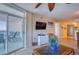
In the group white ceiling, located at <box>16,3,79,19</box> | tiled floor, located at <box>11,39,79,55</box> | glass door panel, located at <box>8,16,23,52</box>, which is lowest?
tiled floor, located at <box>11,39,79,55</box>

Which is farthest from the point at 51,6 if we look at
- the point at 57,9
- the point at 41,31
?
the point at 41,31

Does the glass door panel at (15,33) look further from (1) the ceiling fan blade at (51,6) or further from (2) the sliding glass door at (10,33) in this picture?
(1) the ceiling fan blade at (51,6)

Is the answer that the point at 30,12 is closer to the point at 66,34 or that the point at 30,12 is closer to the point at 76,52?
the point at 66,34

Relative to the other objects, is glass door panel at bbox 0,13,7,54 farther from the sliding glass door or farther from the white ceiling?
the white ceiling

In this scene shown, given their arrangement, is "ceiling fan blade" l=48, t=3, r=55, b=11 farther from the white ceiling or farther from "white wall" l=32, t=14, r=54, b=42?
"white wall" l=32, t=14, r=54, b=42

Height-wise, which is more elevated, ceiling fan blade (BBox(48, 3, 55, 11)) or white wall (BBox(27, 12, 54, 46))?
ceiling fan blade (BBox(48, 3, 55, 11))

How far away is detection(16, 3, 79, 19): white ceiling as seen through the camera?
4.14ft

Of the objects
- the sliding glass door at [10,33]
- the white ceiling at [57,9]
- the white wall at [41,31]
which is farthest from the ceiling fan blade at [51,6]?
the sliding glass door at [10,33]

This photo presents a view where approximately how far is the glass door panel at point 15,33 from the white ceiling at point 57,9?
20 centimetres

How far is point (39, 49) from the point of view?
1358 mm

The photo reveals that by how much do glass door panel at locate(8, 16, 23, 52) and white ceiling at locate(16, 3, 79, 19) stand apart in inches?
8.0

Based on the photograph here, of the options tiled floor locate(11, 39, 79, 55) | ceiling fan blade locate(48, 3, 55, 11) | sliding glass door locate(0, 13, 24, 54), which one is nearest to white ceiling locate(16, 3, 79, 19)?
ceiling fan blade locate(48, 3, 55, 11)

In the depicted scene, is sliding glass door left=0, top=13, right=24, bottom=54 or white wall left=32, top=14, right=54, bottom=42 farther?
white wall left=32, top=14, right=54, bottom=42
